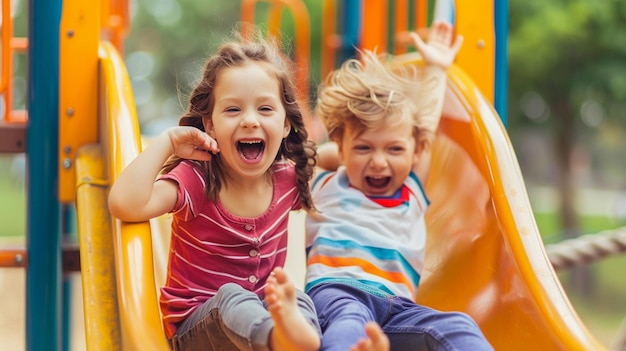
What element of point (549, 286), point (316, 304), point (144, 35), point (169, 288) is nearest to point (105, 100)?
point (169, 288)

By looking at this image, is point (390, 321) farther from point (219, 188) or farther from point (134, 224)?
point (134, 224)

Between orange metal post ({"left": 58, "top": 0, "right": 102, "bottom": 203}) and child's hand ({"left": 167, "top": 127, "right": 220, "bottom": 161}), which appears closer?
child's hand ({"left": 167, "top": 127, "right": 220, "bottom": 161})

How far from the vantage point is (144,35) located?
14898 mm

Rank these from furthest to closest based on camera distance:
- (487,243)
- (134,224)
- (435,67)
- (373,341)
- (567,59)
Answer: (567,59) → (435,67) → (487,243) → (134,224) → (373,341)

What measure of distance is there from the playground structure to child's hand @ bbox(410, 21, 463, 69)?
8cm

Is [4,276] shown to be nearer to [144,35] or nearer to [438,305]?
[438,305]

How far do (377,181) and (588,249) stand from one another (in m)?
1.49

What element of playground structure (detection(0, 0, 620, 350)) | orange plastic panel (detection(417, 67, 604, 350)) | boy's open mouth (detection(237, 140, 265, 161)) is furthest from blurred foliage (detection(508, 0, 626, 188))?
boy's open mouth (detection(237, 140, 265, 161))

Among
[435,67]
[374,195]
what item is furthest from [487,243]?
[435,67]

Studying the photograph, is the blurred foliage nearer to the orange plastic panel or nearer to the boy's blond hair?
the orange plastic panel

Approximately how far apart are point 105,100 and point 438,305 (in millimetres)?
1118

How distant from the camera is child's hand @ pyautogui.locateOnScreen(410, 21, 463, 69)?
8.73 ft

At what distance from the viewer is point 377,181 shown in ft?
7.94

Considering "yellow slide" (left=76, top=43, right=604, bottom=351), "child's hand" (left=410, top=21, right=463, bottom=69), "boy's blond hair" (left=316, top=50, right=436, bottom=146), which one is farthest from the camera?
"child's hand" (left=410, top=21, right=463, bottom=69)
